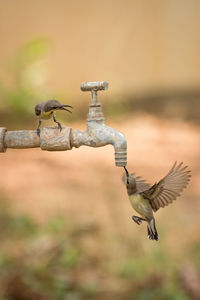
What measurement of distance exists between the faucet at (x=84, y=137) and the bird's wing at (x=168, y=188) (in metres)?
0.11

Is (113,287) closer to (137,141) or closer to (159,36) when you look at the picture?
(137,141)

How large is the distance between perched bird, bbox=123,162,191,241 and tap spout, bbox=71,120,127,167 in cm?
5

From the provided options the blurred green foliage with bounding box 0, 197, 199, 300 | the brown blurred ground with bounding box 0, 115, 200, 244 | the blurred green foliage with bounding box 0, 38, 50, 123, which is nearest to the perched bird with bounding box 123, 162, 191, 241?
the blurred green foliage with bounding box 0, 197, 199, 300

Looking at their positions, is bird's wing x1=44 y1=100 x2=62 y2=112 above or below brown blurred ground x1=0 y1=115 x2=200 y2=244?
above

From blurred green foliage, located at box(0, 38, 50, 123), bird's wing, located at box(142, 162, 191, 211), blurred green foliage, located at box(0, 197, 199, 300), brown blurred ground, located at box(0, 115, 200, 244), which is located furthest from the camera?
brown blurred ground, located at box(0, 115, 200, 244)

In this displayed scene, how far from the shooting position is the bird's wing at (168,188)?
1.20 meters

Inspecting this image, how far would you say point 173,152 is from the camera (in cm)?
415

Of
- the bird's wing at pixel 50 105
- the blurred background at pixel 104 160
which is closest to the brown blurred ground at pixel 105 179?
the blurred background at pixel 104 160

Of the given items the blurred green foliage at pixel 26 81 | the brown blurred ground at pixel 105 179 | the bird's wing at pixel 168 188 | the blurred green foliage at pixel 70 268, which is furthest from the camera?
the brown blurred ground at pixel 105 179

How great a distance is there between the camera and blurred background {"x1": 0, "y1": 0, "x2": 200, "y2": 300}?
9.30 feet

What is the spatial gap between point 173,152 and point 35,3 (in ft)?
5.82

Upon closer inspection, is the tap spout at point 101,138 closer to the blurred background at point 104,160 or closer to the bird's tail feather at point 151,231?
the bird's tail feather at point 151,231

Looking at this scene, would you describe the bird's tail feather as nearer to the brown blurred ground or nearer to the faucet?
the faucet

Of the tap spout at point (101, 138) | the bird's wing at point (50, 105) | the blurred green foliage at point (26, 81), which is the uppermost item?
the blurred green foliage at point (26, 81)
